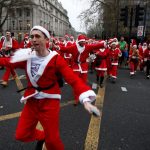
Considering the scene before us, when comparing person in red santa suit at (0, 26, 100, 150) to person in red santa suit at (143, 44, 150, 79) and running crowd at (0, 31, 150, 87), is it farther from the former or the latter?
person in red santa suit at (143, 44, 150, 79)

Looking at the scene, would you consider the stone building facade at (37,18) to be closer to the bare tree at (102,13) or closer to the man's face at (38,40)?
the bare tree at (102,13)

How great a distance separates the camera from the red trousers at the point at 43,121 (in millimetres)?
4008

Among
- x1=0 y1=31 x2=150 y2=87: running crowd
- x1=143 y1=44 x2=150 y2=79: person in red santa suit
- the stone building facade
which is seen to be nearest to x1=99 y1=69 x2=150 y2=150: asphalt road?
x1=0 y1=31 x2=150 y2=87: running crowd

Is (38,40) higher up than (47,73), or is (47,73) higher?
(38,40)

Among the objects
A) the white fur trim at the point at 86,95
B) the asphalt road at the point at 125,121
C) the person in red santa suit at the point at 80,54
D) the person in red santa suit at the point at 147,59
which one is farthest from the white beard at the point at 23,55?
the person in red santa suit at the point at 147,59

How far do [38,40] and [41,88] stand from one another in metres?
0.66

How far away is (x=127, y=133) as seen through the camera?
568 centimetres

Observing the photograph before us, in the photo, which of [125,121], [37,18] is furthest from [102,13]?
[37,18]

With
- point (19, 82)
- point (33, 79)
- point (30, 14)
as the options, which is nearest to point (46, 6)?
point (30, 14)

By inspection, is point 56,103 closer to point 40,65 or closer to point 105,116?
point 40,65

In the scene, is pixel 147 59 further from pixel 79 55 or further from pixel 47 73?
pixel 47 73

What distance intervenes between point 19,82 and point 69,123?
18.5ft

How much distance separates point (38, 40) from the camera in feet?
13.4

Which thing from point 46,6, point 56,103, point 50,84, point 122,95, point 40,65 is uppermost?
point 46,6
